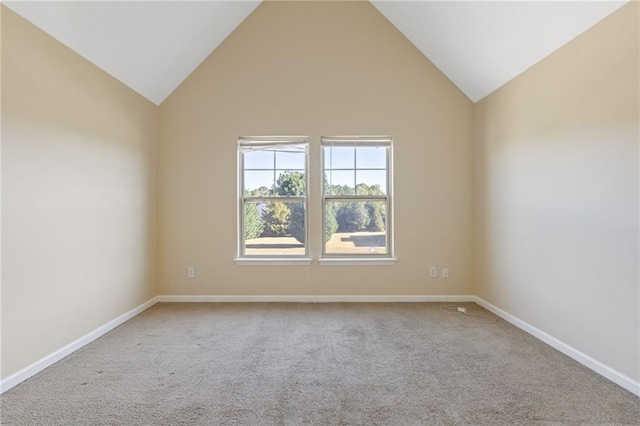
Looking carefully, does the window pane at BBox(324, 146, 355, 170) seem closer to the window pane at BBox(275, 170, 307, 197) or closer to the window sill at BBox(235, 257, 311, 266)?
the window pane at BBox(275, 170, 307, 197)

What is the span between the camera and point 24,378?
2.02 m

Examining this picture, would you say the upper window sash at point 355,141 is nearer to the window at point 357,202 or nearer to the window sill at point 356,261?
the window at point 357,202

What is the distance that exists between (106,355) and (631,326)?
3.72 meters

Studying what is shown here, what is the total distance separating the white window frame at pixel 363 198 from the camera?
374 centimetres

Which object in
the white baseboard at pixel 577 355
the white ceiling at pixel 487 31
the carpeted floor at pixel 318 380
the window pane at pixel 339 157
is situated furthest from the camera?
the window pane at pixel 339 157

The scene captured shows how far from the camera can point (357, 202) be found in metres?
3.84

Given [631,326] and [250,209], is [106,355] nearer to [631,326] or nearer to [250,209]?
[250,209]

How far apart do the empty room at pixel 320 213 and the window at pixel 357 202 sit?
27mm

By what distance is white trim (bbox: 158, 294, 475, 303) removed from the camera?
370 cm

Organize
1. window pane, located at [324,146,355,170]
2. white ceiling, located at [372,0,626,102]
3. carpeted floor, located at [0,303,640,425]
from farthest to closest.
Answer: window pane, located at [324,146,355,170], white ceiling, located at [372,0,626,102], carpeted floor, located at [0,303,640,425]

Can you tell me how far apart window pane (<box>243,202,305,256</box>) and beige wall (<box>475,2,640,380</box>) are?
2281 millimetres

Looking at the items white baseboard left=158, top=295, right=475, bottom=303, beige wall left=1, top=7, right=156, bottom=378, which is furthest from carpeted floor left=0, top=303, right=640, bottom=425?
white baseboard left=158, top=295, right=475, bottom=303

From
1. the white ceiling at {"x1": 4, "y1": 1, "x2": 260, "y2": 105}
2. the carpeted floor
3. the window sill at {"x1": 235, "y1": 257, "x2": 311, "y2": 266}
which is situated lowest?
the carpeted floor

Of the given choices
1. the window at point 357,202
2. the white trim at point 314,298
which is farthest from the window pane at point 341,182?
the white trim at point 314,298
